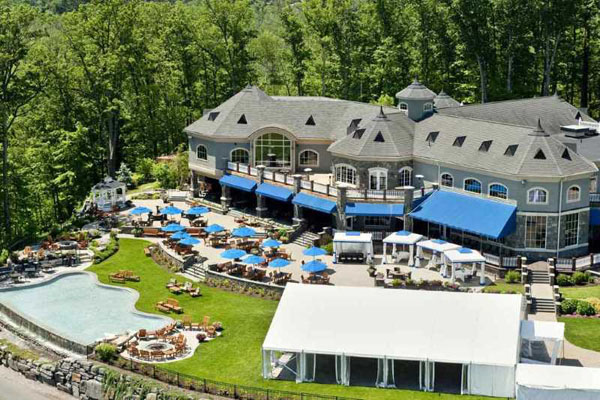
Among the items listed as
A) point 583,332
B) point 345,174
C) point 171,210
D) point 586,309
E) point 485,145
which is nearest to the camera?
point 583,332

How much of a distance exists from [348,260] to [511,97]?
36.8 m

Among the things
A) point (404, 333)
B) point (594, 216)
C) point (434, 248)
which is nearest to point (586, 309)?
point (434, 248)

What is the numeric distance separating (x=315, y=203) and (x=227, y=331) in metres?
18.8

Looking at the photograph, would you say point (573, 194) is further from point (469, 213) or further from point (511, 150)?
point (469, 213)

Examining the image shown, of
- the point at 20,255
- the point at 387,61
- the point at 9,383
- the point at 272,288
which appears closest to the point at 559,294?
the point at 272,288

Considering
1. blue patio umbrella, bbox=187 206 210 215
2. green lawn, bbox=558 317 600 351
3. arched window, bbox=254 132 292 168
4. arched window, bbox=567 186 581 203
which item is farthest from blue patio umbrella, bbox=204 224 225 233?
green lawn, bbox=558 317 600 351

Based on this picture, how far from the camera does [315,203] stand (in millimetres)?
66375

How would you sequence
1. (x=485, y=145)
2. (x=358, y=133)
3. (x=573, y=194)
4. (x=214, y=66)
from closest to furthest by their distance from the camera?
(x=573, y=194) → (x=485, y=145) → (x=358, y=133) → (x=214, y=66)

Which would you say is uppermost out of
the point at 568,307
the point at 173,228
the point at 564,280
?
the point at 173,228

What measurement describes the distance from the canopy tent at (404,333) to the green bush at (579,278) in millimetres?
12248

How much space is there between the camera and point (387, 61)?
93375mm

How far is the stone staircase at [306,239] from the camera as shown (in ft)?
215

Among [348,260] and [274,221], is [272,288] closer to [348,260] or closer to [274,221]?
[348,260]

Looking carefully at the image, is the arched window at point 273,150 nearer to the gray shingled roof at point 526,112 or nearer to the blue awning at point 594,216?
the gray shingled roof at point 526,112
